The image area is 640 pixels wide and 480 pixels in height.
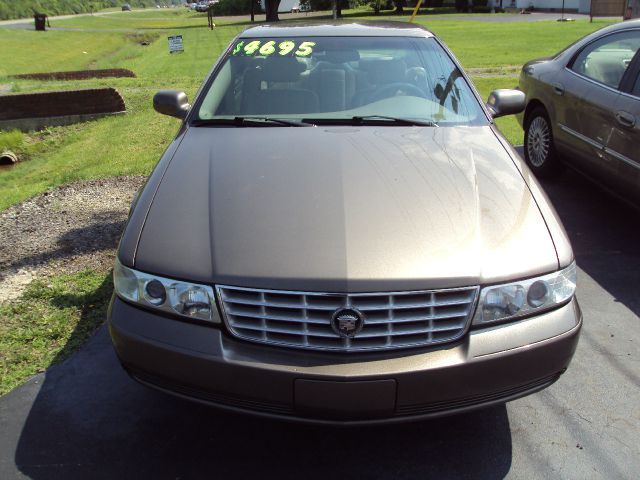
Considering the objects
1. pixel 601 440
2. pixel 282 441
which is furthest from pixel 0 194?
pixel 601 440

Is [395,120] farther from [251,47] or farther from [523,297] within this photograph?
[523,297]

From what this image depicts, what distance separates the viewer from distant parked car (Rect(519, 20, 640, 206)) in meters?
4.55

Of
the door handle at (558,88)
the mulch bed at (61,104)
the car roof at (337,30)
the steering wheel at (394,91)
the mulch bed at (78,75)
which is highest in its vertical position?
the car roof at (337,30)

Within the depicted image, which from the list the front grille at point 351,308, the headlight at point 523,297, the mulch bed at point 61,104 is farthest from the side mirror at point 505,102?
the mulch bed at point 61,104

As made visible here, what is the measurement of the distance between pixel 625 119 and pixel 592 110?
511 mm

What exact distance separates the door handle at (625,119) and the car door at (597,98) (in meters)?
0.07

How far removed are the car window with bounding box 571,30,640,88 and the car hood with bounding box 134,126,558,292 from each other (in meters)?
2.24

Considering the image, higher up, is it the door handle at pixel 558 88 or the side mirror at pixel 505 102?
the side mirror at pixel 505 102

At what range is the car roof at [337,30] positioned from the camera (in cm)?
420

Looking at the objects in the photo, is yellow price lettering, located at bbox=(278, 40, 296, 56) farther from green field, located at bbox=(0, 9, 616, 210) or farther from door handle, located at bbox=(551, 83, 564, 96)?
green field, located at bbox=(0, 9, 616, 210)

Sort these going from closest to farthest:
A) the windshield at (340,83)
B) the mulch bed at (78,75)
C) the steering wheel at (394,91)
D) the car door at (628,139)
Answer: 1. the windshield at (340,83)
2. the steering wheel at (394,91)
3. the car door at (628,139)
4. the mulch bed at (78,75)

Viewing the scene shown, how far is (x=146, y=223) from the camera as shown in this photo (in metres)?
2.71

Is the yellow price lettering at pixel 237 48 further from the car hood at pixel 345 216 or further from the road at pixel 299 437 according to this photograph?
the road at pixel 299 437

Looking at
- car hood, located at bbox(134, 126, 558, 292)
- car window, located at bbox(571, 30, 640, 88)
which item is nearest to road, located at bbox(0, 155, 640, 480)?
car hood, located at bbox(134, 126, 558, 292)
